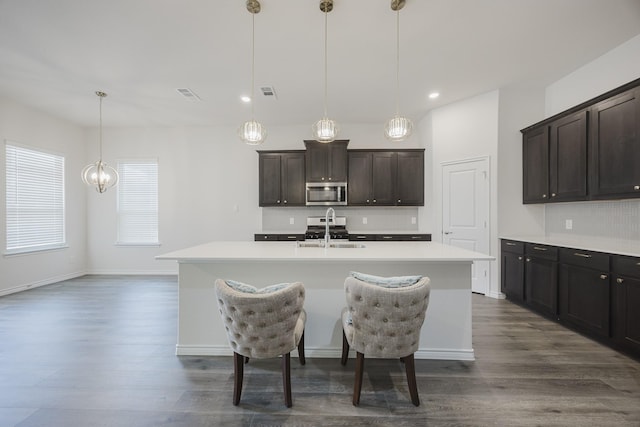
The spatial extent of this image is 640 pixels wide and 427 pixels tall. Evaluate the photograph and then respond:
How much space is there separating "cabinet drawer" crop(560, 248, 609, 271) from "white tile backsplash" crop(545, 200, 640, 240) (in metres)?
0.64

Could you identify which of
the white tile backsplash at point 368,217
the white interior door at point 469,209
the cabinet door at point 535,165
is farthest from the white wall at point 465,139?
the white tile backsplash at point 368,217

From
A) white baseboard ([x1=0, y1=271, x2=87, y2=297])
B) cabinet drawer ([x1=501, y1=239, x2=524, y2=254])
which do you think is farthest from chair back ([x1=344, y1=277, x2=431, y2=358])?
white baseboard ([x1=0, y1=271, x2=87, y2=297])

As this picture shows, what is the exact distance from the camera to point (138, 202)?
5656 millimetres

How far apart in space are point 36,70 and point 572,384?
6225mm

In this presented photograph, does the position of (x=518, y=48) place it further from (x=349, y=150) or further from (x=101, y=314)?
(x=101, y=314)

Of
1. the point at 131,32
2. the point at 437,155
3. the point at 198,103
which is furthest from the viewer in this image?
the point at 437,155

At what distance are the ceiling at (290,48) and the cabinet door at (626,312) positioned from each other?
95.4 inches

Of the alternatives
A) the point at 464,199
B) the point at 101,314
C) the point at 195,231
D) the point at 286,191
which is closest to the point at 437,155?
the point at 464,199

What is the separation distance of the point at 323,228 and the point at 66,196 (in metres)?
4.83

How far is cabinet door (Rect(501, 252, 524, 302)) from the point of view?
3.66 m

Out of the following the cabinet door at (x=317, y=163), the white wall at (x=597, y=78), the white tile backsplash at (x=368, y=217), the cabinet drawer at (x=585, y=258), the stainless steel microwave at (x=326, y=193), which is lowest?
the cabinet drawer at (x=585, y=258)

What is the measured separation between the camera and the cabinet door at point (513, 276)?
3657 millimetres

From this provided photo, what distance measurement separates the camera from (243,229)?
5582 millimetres

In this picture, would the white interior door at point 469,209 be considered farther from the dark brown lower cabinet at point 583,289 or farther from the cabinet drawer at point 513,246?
the dark brown lower cabinet at point 583,289
